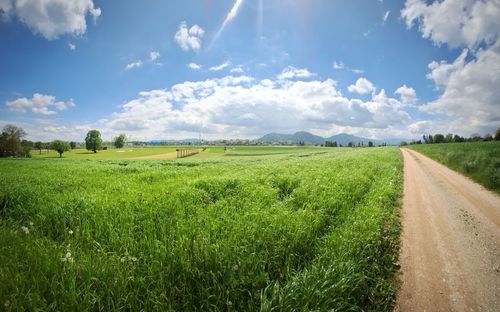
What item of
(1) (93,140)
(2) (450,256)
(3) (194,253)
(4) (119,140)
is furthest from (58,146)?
(2) (450,256)

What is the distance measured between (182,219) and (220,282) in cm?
287

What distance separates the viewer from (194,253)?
16.0 feet

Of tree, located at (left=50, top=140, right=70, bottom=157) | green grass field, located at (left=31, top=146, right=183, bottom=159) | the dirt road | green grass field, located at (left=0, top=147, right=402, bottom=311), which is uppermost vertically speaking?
tree, located at (left=50, top=140, right=70, bottom=157)

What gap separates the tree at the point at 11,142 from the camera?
7731 cm

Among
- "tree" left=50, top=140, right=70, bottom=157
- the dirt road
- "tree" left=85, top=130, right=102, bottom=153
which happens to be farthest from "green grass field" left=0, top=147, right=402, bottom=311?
"tree" left=85, top=130, right=102, bottom=153

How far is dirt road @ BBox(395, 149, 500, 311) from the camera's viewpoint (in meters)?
4.58

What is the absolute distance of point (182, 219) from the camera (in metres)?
6.84

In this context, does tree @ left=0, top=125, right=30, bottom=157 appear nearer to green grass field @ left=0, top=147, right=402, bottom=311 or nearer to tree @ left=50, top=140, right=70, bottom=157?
tree @ left=50, top=140, right=70, bottom=157

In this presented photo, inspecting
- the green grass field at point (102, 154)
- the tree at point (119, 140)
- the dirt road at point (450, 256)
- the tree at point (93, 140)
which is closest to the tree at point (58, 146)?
the green grass field at point (102, 154)

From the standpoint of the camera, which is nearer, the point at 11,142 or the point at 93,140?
the point at 11,142

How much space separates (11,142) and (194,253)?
107m

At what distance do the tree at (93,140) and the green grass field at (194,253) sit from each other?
413ft

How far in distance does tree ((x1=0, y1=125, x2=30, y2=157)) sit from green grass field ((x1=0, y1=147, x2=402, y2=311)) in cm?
9760

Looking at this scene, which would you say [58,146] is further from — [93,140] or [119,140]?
[119,140]
